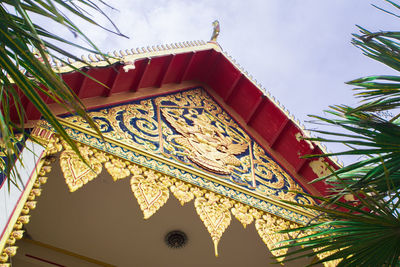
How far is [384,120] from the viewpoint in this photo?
2.76 meters

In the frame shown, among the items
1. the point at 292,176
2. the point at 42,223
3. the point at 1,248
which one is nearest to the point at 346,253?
the point at 1,248

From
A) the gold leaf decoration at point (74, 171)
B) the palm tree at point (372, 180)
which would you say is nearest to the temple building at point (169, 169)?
the gold leaf decoration at point (74, 171)

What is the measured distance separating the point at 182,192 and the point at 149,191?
13.8 inches

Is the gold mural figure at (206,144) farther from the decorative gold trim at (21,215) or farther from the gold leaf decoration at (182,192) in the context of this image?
the decorative gold trim at (21,215)

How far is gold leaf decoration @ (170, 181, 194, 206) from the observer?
4.19 meters

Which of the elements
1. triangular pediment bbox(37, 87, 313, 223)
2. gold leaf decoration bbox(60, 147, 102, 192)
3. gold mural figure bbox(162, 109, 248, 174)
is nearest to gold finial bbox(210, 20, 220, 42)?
triangular pediment bbox(37, 87, 313, 223)

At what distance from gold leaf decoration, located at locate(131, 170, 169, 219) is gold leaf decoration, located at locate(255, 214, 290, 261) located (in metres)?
1.06

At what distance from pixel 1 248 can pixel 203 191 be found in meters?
1.91

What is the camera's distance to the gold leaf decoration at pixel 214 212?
4.19m

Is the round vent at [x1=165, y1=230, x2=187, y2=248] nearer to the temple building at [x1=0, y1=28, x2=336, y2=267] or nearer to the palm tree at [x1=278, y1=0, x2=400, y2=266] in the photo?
the temple building at [x1=0, y1=28, x2=336, y2=267]

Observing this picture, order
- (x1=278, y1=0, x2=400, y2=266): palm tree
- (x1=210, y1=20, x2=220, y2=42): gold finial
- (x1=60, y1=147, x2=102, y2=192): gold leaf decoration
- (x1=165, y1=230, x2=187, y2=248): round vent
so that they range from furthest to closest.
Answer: (x1=210, y1=20, x2=220, y2=42): gold finial
(x1=165, y1=230, x2=187, y2=248): round vent
(x1=60, y1=147, x2=102, y2=192): gold leaf decoration
(x1=278, y1=0, x2=400, y2=266): palm tree

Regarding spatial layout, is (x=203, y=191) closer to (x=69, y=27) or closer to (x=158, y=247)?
(x=158, y=247)

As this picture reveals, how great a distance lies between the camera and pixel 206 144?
5.01 metres

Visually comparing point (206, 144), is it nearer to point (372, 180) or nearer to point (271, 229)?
point (271, 229)
